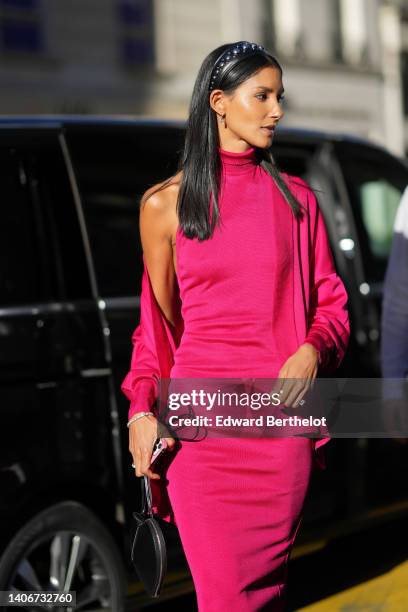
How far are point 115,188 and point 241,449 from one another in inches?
74.0

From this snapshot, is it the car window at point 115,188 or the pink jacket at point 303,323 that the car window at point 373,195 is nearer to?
the car window at point 115,188

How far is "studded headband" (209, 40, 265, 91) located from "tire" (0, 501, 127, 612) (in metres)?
1.72

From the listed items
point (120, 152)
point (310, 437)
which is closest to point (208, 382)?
point (310, 437)

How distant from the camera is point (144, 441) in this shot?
256 cm

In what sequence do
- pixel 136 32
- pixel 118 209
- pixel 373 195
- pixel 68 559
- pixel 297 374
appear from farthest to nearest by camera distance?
pixel 136 32, pixel 373 195, pixel 118 209, pixel 68 559, pixel 297 374

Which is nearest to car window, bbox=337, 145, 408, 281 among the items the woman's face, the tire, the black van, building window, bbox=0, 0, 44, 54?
the black van

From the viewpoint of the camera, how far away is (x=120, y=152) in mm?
4297

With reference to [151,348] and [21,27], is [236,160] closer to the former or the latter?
[151,348]

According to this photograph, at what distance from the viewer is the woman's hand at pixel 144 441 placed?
2553 mm

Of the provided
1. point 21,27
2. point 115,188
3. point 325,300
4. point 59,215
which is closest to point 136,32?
point 21,27

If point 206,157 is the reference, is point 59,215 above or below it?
below

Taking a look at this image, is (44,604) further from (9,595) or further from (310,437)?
(310,437)

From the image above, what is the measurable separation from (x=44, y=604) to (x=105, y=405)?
67cm

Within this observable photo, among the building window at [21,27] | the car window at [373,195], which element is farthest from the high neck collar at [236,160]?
the building window at [21,27]
